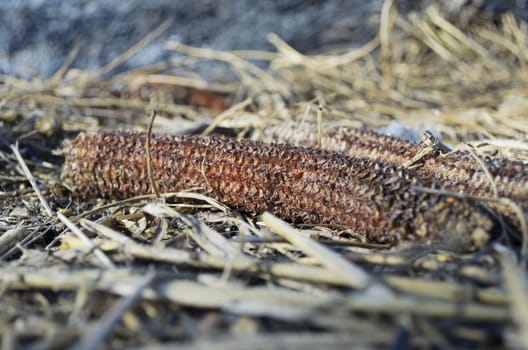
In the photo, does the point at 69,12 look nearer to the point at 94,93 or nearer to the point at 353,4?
the point at 94,93

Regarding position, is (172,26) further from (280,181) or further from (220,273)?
(220,273)

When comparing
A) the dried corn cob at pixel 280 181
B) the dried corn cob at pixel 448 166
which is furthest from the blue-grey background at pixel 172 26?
the dried corn cob at pixel 448 166

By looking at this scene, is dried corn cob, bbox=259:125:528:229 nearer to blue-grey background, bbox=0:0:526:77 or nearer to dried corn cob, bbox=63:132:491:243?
dried corn cob, bbox=63:132:491:243

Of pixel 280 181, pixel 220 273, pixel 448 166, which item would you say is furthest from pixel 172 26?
pixel 220 273

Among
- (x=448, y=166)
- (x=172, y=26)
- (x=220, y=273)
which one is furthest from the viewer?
(x=172, y=26)

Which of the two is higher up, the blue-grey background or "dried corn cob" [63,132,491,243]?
the blue-grey background

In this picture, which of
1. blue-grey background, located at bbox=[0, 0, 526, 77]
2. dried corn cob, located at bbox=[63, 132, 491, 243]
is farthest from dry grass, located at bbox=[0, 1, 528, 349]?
blue-grey background, located at bbox=[0, 0, 526, 77]
